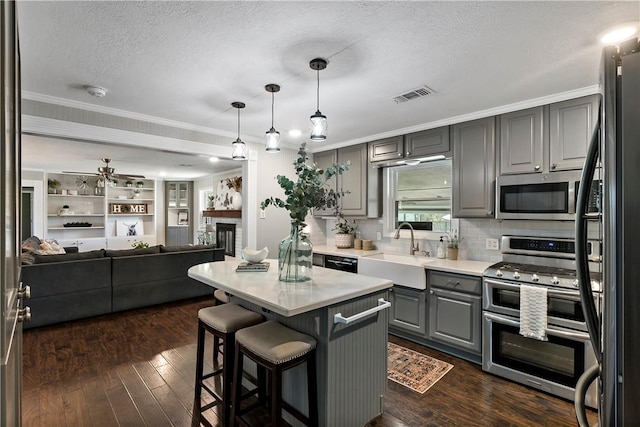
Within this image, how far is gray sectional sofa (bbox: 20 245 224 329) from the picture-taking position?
12.0ft

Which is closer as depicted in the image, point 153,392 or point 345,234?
point 153,392

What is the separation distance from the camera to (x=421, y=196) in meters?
4.03

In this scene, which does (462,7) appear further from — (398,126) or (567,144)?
(398,126)

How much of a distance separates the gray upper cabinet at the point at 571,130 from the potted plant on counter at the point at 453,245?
1165 mm

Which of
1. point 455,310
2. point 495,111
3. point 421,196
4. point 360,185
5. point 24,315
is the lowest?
point 455,310

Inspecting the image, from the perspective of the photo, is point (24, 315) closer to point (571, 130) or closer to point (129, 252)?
point (129, 252)

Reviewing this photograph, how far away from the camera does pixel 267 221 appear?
4.46 m

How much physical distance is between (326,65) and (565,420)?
2.87 m

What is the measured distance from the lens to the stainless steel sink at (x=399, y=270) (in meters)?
3.16

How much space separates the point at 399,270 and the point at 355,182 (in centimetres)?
147

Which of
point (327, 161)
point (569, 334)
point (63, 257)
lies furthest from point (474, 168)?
point (63, 257)

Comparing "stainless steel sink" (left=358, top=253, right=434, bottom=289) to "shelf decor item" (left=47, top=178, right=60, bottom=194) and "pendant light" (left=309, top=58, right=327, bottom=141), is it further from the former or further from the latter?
"shelf decor item" (left=47, top=178, right=60, bottom=194)

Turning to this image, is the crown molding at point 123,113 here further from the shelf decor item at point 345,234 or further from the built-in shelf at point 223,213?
the built-in shelf at point 223,213

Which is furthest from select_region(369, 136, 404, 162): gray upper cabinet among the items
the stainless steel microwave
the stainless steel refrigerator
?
the stainless steel refrigerator
